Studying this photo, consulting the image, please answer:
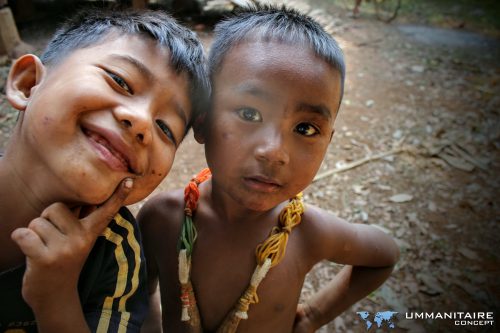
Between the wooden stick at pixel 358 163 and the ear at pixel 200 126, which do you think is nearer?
the ear at pixel 200 126

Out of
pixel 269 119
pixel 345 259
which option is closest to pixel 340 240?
pixel 345 259

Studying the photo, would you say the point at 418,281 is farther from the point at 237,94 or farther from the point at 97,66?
the point at 97,66

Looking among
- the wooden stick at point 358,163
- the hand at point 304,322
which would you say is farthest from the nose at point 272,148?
the wooden stick at point 358,163

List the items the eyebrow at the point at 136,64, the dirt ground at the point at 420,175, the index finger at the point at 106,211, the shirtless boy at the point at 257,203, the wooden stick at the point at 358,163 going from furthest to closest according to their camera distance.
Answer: the wooden stick at the point at 358,163
the dirt ground at the point at 420,175
the shirtless boy at the point at 257,203
the eyebrow at the point at 136,64
the index finger at the point at 106,211

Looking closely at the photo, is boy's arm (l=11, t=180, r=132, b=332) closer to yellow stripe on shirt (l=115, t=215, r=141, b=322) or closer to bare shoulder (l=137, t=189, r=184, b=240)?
yellow stripe on shirt (l=115, t=215, r=141, b=322)

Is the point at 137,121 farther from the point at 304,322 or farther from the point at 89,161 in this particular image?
the point at 304,322

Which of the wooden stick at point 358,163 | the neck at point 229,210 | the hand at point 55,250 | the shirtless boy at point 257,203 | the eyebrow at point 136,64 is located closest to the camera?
the hand at point 55,250

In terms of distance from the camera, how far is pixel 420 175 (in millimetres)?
3719

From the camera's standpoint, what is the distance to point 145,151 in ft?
3.67

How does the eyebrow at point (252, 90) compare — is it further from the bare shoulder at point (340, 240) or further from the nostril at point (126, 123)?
the bare shoulder at point (340, 240)

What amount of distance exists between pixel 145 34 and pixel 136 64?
166 mm

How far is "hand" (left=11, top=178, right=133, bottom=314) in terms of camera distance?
2.99 feet

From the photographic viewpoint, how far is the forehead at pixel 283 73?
3.92 ft

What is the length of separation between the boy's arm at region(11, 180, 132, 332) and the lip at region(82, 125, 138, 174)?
0.12 metres
